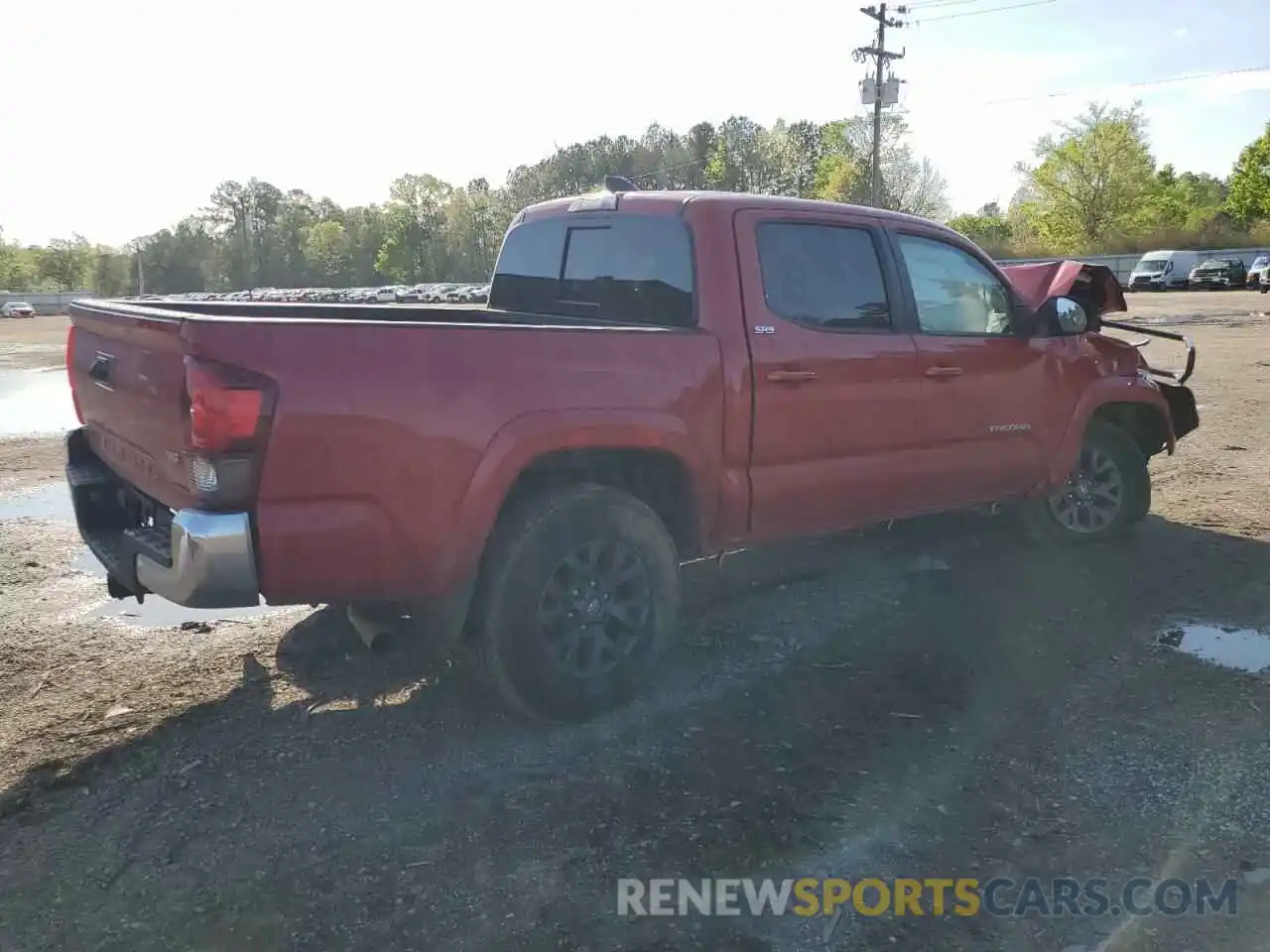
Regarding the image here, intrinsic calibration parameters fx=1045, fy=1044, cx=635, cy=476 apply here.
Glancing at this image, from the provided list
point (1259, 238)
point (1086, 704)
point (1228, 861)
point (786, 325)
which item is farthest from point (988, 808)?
point (1259, 238)

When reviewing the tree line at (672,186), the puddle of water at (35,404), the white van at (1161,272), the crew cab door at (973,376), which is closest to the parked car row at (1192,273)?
the white van at (1161,272)

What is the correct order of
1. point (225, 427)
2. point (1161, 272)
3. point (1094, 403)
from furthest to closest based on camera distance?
point (1161, 272) < point (1094, 403) < point (225, 427)

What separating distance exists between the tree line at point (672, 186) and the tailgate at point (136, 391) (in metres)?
49.0

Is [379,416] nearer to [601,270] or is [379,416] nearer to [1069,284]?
[601,270]

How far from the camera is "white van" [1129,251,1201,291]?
170 ft

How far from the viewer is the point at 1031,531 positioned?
6297mm

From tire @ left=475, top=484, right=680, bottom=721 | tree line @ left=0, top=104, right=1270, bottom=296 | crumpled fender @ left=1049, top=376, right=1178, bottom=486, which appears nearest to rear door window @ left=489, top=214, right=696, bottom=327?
tire @ left=475, top=484, right=680, bottom=721

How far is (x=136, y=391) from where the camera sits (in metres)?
3.59

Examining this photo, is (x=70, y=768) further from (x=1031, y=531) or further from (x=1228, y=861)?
(x=1031, y=531)

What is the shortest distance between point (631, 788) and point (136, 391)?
7.11ft

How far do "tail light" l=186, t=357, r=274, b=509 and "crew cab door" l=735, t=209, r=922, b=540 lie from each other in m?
1.98

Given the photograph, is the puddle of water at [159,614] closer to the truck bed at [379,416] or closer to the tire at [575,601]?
the truck bed at [379,416]

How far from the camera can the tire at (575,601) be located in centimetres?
374

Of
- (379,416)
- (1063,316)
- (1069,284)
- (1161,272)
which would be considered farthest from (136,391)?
(1161,272)
